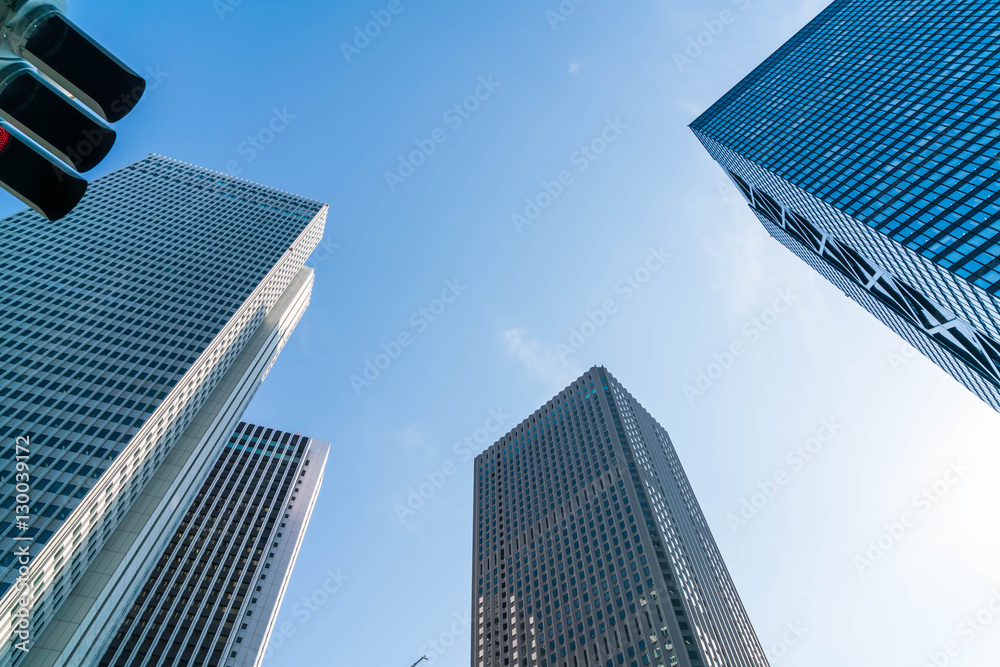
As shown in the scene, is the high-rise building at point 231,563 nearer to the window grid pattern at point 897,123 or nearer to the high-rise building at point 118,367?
the high-rise building at point 118,367

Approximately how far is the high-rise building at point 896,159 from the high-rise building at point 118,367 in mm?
108035

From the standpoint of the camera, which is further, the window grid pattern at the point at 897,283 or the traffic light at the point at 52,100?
the window grid pattern at the point at 897,283

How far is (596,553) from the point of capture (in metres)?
102

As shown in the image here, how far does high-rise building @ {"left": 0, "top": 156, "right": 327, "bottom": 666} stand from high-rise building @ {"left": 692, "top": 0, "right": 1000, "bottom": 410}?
108035 mm

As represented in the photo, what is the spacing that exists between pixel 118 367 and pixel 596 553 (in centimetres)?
8896

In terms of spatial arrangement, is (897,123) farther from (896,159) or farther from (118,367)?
(118,367)

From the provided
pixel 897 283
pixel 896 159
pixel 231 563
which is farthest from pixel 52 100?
pixel 231 563

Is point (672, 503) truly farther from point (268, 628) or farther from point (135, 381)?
point (135, 381)

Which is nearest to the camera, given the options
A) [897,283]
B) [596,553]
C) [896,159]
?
[896,159]

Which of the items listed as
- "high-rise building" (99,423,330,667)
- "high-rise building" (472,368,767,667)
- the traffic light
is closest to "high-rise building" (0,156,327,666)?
"high-rise building" (99,423,330,667)

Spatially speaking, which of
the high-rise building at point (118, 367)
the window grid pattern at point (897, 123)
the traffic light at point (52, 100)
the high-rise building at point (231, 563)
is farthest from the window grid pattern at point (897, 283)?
the high-rise building at point (231, 563)

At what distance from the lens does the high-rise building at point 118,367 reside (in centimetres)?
6775

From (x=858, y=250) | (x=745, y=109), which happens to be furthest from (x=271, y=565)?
(x=745, y=109)

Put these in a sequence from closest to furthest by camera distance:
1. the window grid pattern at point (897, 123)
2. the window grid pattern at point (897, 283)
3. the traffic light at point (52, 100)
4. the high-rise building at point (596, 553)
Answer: the traffic light at point (52, 100), the window grid pattern at point (897, 123), the window grid pattern at point (897, 283), the high-rise building at point (596, 553)
